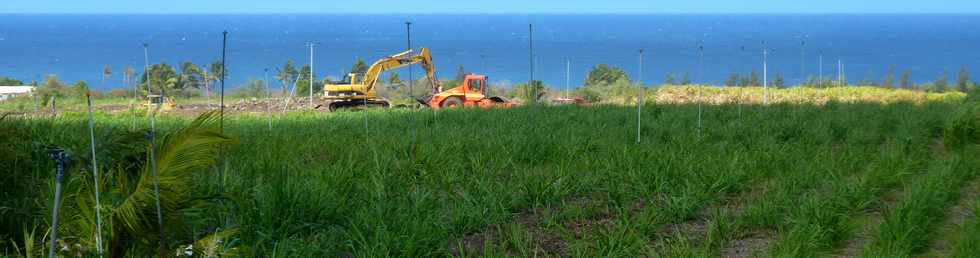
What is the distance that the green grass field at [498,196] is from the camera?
173 inches

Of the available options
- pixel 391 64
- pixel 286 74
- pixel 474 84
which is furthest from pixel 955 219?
pixel 286 74

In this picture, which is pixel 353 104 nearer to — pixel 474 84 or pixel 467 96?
pixel 467 96

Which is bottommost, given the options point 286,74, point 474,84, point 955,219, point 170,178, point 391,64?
point 955,219

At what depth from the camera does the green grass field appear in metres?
4.39

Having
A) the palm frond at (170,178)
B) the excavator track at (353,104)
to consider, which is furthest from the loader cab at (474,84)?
the palm frond at (170,178)

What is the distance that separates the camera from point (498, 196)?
6.19m

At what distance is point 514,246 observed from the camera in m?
5.31

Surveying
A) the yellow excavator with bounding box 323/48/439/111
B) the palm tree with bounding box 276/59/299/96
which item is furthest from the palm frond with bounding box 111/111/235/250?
the palm tree with bounding box 276/59/299/96

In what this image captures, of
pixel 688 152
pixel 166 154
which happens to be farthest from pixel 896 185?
pixel 166 154

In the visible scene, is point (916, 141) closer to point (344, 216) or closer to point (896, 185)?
point (896, 185)

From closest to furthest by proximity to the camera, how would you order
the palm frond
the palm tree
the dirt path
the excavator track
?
the palm frond → the dirt path → the excavator track → the palm tree

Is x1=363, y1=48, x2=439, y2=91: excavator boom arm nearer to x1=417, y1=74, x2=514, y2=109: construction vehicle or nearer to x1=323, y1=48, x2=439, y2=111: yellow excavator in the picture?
x1=323, y1=48, x2=439, y2=111: yellow excavator

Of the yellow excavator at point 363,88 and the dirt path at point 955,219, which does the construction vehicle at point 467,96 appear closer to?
the yellow excavator at point 363,88

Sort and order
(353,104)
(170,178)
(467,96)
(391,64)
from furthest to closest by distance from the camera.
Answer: (391,64)
(353,104)
(467,96)
(170,178)
